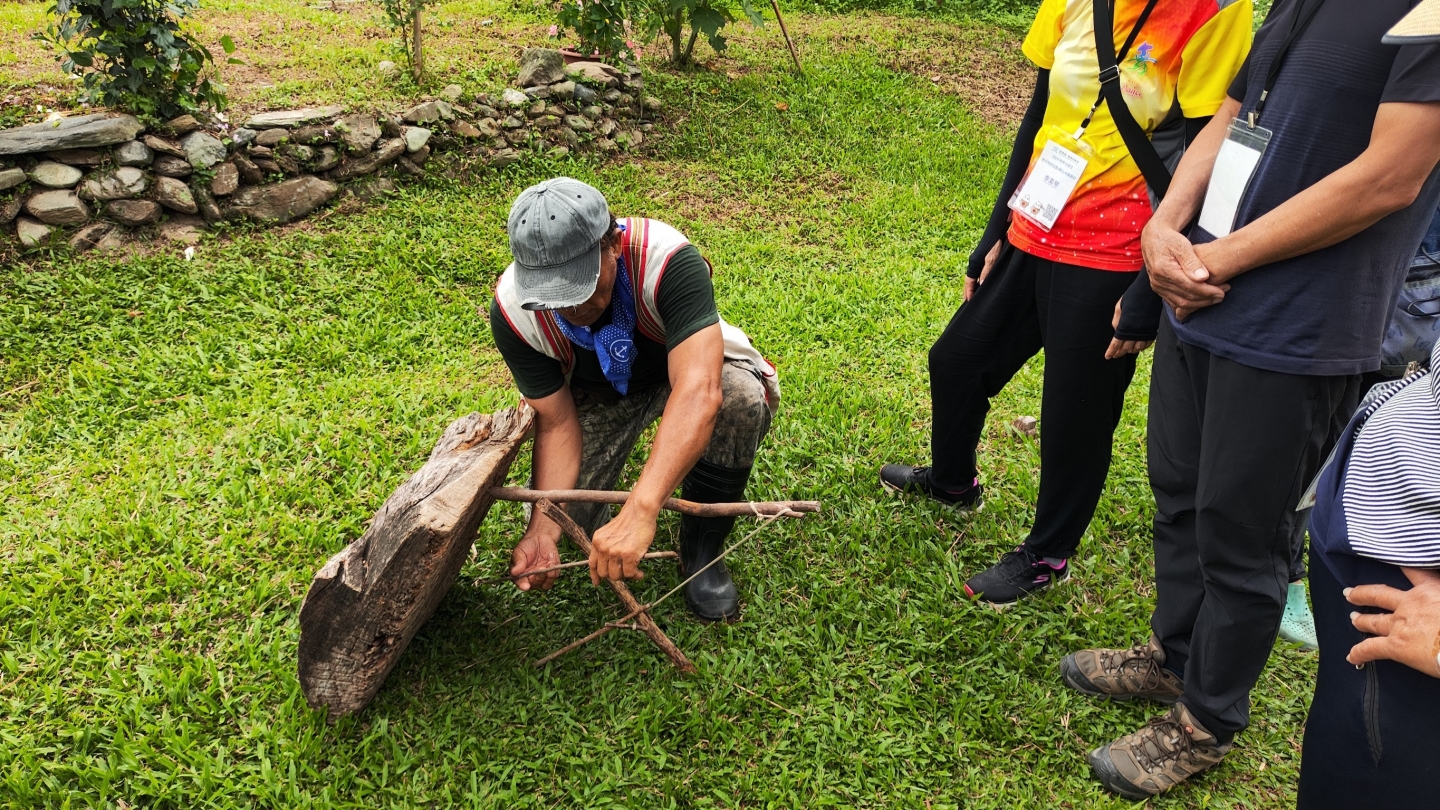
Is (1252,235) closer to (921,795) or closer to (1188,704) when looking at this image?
(1188,704)

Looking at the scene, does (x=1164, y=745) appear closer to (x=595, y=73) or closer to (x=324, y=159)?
(x=324, y=159)

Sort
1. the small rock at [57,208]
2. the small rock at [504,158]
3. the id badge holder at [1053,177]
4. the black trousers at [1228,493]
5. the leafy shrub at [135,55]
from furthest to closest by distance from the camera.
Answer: the small rock at [504,158] < the leafy shrub at [135,55] < the small rock at [57,208] < the id badge holder at [1053,177] < the black trousers at [1228,493]

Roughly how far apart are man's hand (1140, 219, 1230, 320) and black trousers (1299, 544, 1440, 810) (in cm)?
63

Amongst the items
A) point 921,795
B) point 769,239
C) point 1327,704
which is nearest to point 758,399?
point 921,795

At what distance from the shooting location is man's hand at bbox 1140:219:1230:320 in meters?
1.83

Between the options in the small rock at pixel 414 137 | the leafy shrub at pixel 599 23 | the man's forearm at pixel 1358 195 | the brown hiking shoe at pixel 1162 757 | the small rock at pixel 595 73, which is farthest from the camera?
the leafy shrub at pixel 599 23

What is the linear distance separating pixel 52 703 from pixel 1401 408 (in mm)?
3060

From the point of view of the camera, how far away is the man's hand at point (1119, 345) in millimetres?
2229

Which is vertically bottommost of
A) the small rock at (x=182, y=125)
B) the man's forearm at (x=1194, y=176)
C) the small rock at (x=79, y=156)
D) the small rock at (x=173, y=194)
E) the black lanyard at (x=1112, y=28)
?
the small rock at (x=173, y=194)

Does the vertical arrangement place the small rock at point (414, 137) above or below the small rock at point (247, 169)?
above

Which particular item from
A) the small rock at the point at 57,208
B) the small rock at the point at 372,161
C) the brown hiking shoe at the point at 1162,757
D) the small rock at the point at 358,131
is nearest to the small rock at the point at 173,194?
the small rock at the point at 57,208

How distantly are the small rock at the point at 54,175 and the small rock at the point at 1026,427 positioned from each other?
467 cm

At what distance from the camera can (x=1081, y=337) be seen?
236cm

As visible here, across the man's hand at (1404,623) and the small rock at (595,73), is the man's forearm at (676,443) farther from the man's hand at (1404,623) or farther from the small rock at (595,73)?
the small rock at (595,73)
